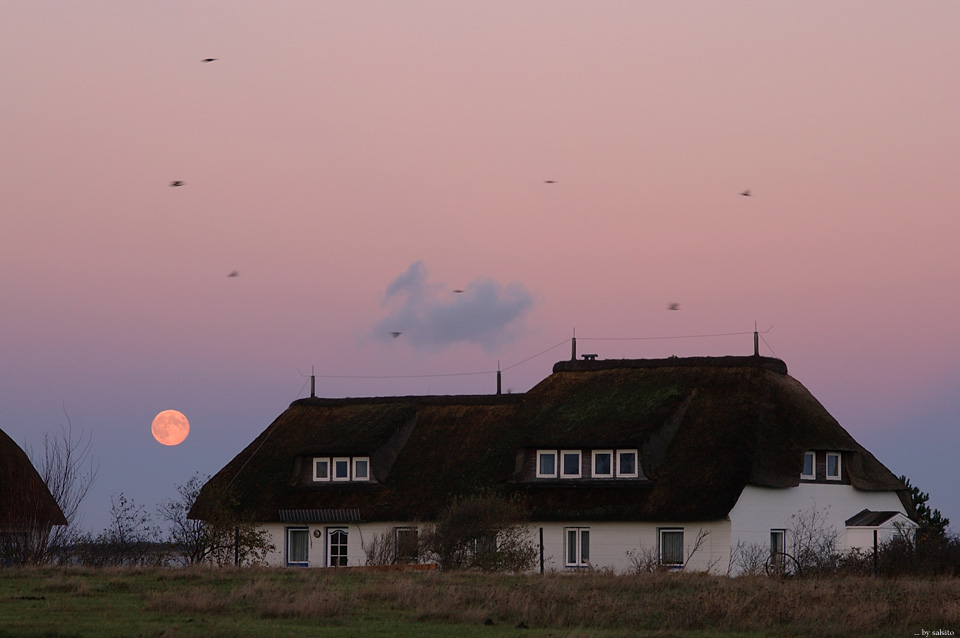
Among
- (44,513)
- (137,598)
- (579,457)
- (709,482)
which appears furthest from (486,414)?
(137,598)

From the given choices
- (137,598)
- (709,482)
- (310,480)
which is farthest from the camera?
(310,480)

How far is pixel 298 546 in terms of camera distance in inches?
1778

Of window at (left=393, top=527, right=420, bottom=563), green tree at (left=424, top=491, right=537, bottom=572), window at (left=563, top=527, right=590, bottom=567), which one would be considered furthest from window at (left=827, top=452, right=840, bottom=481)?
window at (left=393, top=527, right=420, bottom=563)

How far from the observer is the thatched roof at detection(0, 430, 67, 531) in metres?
43.3

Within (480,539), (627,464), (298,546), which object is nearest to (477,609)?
(480,539)

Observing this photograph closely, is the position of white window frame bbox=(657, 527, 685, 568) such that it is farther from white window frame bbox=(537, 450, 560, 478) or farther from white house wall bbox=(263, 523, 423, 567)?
white house wall bbox=(263, 523, 423, 567)

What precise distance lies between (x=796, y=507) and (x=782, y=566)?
884 cm

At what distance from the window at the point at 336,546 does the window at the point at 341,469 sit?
2089 mm

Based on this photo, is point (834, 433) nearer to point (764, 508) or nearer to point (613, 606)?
point (764, 508)

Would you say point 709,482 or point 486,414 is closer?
point 709,482

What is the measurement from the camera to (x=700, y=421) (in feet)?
139

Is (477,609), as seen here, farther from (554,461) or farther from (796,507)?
(796,507)

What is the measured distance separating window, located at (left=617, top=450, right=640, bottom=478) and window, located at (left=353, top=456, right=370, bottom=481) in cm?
939

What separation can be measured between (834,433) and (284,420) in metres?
20.7
